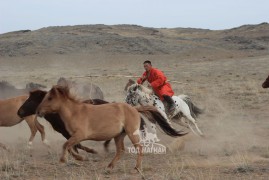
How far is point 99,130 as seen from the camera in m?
8.19

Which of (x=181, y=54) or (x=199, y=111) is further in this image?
(x=181, y=54)

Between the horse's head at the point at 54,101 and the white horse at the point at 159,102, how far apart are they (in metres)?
3.42

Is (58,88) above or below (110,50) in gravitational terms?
above

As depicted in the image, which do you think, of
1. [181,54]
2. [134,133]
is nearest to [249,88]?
[134,133]

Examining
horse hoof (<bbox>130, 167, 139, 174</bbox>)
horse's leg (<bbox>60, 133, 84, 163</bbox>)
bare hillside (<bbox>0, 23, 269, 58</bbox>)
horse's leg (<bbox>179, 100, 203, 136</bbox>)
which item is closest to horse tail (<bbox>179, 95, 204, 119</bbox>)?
horse's leg (<bbox>179, 100, 203, 136</bbox>)

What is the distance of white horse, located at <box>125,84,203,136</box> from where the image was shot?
457 inches

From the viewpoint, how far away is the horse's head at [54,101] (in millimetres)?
8273

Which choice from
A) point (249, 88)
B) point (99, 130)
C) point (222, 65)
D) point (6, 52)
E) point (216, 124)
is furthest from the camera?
point (6, 52)

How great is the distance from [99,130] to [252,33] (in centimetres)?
6286

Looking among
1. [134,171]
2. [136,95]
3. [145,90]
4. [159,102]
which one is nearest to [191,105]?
[159,102]

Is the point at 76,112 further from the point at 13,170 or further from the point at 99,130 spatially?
the point at 13,170

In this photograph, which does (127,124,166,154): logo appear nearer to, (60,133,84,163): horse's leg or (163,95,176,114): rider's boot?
(163,95,176,114): rider's boot

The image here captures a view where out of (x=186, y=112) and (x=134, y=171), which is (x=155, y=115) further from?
(x=186, y=112)

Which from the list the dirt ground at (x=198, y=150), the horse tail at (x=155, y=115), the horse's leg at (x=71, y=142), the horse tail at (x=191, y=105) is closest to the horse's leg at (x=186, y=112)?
the horse tail at (x=191, y=105)
